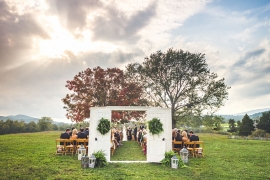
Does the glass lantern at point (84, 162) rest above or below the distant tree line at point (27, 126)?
below

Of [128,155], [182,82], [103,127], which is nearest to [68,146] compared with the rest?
[128,155]

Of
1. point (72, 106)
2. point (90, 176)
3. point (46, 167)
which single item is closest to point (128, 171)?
point (90, 176)

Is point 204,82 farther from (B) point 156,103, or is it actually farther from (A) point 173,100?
(B) point 156,103

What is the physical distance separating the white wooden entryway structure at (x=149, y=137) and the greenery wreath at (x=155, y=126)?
21 centimetres

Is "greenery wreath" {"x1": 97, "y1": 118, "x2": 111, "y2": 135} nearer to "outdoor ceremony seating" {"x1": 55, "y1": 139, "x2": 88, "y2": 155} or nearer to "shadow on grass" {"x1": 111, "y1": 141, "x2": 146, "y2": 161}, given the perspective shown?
"shadow on grass" {"x1": 111, "y1": 141, "x2": 146, "y2": 161}

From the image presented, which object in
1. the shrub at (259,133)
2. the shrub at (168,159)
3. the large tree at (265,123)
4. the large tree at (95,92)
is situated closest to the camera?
the shrub at (168,159)

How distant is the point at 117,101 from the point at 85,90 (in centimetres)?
342

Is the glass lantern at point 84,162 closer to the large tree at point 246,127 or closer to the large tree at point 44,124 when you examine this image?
the large tree at point 44,124

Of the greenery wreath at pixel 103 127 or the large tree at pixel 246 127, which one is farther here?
the large tree at pixel 246 127

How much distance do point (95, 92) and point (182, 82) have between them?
9.88m

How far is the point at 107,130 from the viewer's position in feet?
37.8

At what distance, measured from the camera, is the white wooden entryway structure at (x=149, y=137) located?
11.6 metres

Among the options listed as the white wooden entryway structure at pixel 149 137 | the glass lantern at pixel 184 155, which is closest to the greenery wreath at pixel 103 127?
the white wooden entryway structure at pixel 149 137

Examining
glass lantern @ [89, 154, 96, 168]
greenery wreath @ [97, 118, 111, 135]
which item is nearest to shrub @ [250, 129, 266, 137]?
greenery wreath @ [97, 118, 111, 135]
